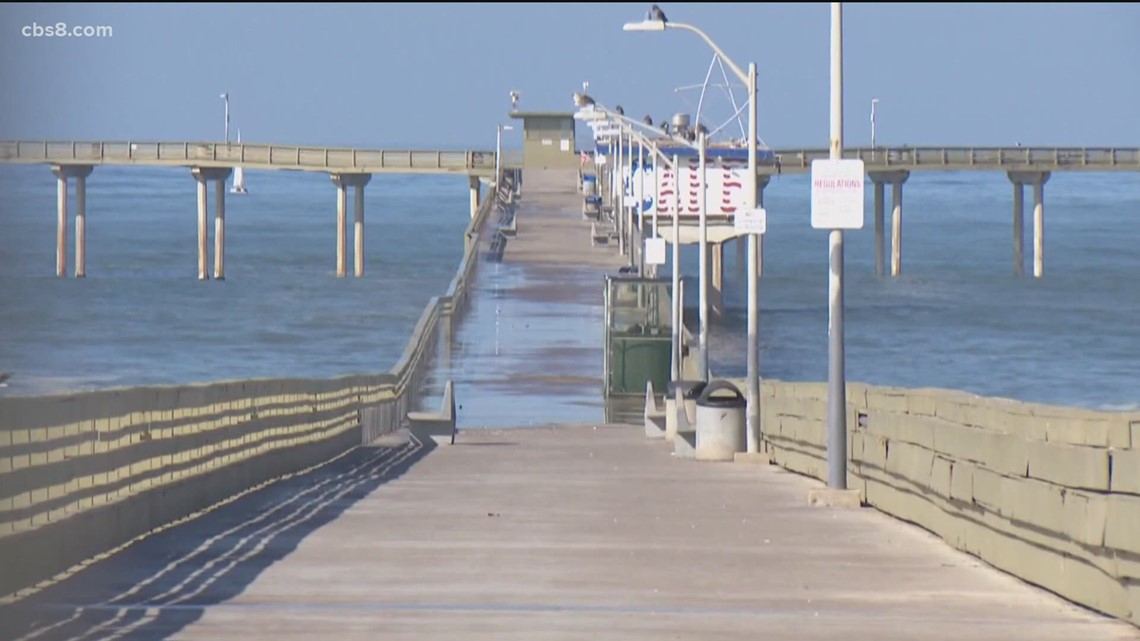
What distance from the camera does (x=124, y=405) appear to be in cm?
1472

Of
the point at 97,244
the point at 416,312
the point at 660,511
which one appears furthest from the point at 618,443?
the point at 97,244

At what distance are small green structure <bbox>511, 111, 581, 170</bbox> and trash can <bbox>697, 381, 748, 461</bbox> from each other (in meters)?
96.9

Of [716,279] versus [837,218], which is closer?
[837,218]

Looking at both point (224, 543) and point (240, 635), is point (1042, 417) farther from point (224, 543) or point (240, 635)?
point (240, 635)

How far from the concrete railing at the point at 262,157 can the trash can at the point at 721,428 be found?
8414cm

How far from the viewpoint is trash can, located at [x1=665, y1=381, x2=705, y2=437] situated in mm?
33719

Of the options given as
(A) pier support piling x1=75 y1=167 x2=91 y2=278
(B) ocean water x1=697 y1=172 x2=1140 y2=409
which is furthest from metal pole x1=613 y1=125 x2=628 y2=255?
(A) pier support piling x1=75 y1=167 x2=91 y2=278

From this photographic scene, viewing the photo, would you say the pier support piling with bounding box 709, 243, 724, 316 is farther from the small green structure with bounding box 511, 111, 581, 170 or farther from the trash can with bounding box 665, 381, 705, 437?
the trash can with bounding box 665, 381, 705, 437

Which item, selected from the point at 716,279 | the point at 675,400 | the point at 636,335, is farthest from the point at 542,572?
the point at 716,279

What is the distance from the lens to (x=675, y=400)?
1362 inches

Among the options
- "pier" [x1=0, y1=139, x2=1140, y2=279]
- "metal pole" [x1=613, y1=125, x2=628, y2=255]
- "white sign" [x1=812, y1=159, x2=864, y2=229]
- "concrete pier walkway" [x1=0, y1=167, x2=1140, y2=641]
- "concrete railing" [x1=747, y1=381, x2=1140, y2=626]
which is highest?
"pier" [x1=0, y1=139, x2=1140, y2=279]

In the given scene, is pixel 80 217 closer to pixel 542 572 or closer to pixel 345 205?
pixel 345 205

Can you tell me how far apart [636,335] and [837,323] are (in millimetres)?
Result: 33996

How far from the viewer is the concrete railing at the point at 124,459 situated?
37.3 ft
